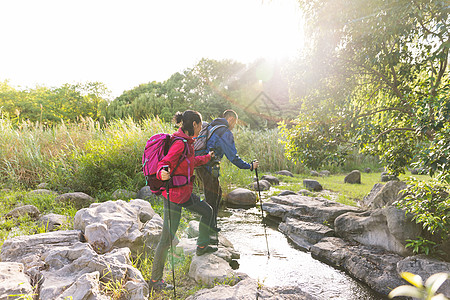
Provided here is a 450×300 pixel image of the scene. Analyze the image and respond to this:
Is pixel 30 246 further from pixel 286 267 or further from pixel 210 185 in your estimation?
pixel 286 267

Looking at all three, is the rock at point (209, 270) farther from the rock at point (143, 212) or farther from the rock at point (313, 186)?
the rock at point (313, 186)

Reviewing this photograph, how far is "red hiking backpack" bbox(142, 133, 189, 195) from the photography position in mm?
2990

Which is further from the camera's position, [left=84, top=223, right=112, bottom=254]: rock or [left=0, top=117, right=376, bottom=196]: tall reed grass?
[left=0, top=117, right=376, bottom=196]: tall reed grass

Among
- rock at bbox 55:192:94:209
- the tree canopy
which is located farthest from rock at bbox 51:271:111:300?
the tree canopy

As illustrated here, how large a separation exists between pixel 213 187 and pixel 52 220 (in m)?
2.89

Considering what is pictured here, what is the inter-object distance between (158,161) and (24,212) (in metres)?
4.12

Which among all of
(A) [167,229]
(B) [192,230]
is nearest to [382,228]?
Result: (B) [192,230]

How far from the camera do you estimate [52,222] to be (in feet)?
15.8

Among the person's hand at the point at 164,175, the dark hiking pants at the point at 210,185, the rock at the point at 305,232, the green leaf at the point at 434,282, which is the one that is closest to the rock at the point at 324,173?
the rock at the point at 305,232

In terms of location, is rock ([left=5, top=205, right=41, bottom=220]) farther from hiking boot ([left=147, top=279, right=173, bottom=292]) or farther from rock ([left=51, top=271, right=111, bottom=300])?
rock ([left=51, top=271, right=111, bottom=300])

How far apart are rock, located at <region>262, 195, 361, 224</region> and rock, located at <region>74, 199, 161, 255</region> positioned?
3.43 m

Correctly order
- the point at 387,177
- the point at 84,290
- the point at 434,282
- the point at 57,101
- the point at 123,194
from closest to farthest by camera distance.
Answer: the point at 434,282 → the point at 84,290 → the point at 123,194 → the point at 387,177 → the point at 57,101

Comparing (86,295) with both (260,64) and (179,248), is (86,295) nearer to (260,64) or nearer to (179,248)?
(179,248)

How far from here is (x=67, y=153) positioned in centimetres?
862
